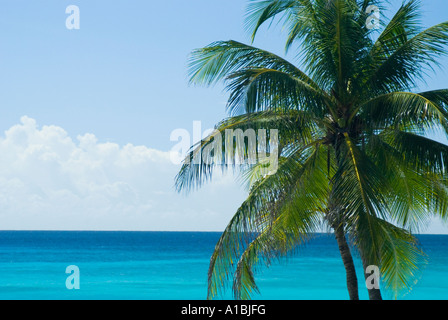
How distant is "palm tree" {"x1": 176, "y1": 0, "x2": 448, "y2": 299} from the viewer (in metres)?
7.39

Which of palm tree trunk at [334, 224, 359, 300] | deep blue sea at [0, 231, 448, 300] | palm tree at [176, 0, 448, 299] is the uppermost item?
palm tree at [176, 0, 448, 299]

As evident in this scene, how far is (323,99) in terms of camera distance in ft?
25.7

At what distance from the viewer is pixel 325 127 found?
797cm

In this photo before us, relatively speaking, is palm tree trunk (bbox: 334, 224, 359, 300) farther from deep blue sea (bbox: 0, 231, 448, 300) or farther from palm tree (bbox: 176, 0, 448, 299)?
deep blue sea (bbox: 0, 231, 448, 300)

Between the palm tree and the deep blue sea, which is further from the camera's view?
the deep blue sea

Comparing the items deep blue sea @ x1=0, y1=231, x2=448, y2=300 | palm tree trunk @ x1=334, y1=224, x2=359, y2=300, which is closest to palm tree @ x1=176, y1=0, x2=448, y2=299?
palm tree trunk @ x1=334, y1=224, x2=359, y2=300

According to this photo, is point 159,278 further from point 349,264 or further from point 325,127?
point 325,127

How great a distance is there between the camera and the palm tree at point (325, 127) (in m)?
7.39

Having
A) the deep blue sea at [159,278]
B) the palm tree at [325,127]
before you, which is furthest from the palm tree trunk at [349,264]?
the deep blue sea at [159,278]

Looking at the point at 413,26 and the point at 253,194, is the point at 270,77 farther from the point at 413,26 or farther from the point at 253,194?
the point at 413,26

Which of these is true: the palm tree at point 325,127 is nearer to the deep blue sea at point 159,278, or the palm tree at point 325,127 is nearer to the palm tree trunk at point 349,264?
the palm tree trunk at point 349,264

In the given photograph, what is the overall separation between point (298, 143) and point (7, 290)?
69.4 feet
